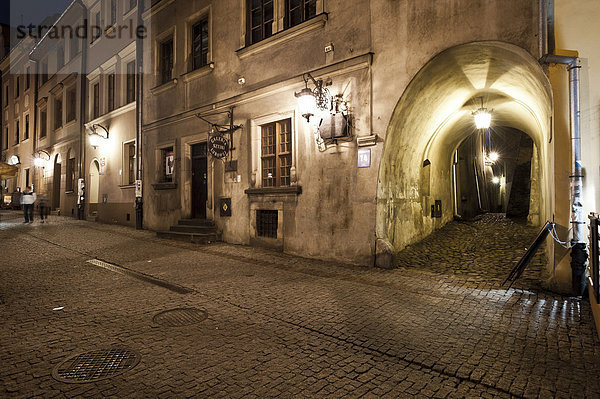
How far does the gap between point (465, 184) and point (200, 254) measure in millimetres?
14077

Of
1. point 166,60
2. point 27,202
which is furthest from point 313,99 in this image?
point 27,202

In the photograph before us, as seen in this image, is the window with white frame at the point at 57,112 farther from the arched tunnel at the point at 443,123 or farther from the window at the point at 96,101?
the arched tunnel at the point at 443,123

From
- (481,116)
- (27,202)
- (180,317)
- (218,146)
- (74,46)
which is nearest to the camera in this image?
(180,317)

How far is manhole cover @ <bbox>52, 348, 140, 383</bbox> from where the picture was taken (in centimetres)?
303

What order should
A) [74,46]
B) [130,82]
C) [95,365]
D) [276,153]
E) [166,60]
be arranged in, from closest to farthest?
[95,365] → [276,153] → [166,60] → [130,82] → [74,46]

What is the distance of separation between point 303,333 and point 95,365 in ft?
6.90

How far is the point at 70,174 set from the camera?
22438 millimetres

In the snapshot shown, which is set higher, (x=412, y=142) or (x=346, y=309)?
(x=412, y=142)

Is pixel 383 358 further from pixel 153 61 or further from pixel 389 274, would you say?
pixel 153 61

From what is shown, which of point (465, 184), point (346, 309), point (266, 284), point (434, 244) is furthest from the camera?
point (465, 184)

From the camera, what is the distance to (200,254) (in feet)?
31.3

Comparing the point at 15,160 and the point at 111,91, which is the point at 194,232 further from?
the point at 15,160

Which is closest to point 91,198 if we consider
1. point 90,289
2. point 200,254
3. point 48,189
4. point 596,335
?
point 48,189

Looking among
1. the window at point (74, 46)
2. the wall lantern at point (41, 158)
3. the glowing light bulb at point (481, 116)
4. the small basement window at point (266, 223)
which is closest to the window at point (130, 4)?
the window at point (74, 46)
